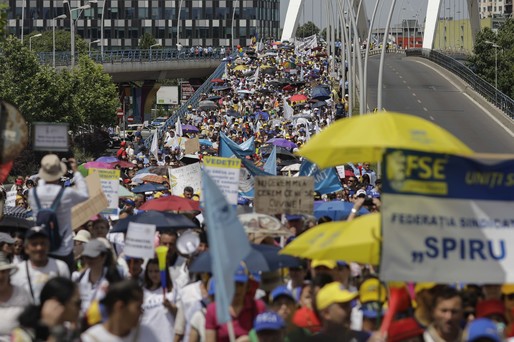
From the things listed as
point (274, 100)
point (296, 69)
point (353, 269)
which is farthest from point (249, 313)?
point (296, 69)

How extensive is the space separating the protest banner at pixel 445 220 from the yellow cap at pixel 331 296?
0.41 m

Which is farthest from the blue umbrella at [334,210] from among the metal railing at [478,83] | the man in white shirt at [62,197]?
the metal railing at [478,83]

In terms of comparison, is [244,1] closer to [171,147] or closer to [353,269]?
[171,147]

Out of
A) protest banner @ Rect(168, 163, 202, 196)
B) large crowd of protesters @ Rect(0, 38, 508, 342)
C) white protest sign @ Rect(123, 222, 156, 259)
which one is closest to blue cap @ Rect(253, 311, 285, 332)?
large crowd of protesters @ Rect(0, 38, 508, 342)

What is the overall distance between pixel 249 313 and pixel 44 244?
5.72 ft

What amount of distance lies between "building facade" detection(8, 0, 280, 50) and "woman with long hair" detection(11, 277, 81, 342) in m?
159

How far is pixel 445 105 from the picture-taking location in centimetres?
6494

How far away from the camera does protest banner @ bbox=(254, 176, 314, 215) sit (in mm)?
14750

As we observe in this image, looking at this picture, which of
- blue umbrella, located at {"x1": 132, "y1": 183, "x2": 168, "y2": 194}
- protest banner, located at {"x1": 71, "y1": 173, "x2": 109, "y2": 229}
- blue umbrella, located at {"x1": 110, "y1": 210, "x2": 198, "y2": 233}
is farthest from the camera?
blue umbrella, located at {"x1": 132, "y1": 183, "x2": 168, "y2": 194}

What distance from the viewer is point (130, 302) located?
7.94m

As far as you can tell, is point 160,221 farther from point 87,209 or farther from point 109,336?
point 109,336

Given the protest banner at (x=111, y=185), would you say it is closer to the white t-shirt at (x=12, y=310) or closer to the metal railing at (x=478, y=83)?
the white t-shirt at (x=12, y=310)

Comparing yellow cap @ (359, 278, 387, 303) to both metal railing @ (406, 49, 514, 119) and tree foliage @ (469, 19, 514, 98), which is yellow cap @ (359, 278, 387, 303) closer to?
metal railing @ (406, 49, 514, 119)

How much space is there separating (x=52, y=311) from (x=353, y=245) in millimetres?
1957
